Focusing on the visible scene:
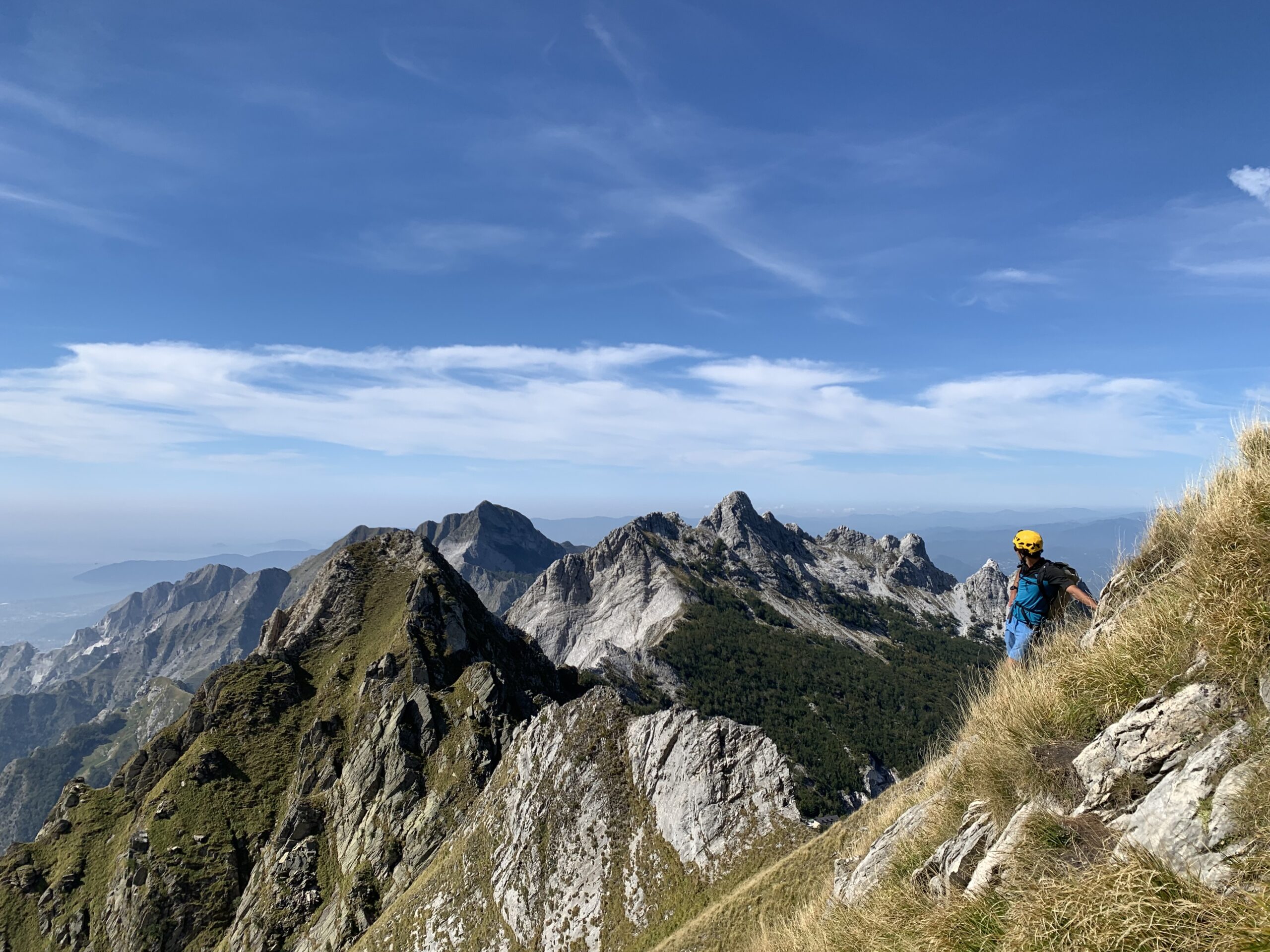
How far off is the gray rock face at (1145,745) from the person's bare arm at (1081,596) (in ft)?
17.4

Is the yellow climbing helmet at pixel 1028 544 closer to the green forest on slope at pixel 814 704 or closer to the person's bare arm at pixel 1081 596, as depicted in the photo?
the person's bare arm at pixel 1081 596

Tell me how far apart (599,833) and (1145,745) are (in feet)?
131

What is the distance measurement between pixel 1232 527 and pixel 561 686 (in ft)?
330

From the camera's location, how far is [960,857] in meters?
9.48

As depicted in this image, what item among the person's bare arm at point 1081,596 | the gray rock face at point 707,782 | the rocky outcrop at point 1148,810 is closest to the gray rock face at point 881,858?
the rocky outcrop at point 1148,810

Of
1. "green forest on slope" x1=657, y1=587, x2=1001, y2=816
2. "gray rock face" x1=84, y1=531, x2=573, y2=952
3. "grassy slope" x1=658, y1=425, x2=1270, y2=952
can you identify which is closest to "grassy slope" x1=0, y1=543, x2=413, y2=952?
"gray rock face" x1=84, y1=531, x2=573, y2=952

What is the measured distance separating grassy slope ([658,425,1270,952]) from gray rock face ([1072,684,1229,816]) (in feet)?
1.27

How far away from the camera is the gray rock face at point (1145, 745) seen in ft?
25.4

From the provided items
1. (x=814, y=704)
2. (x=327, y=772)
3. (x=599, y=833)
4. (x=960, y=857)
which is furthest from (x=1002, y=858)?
(x=814, y=704)

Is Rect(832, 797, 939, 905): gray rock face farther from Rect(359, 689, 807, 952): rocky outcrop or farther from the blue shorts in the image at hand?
Rect(359, 689, 807, 952): rocky outcrop

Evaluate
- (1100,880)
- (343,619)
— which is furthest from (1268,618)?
(343,619)

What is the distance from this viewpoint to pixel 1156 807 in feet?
23.4

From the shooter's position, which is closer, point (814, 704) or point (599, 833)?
point (599, 833)

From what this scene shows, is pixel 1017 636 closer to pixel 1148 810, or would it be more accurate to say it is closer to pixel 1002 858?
pixel 1002 858
